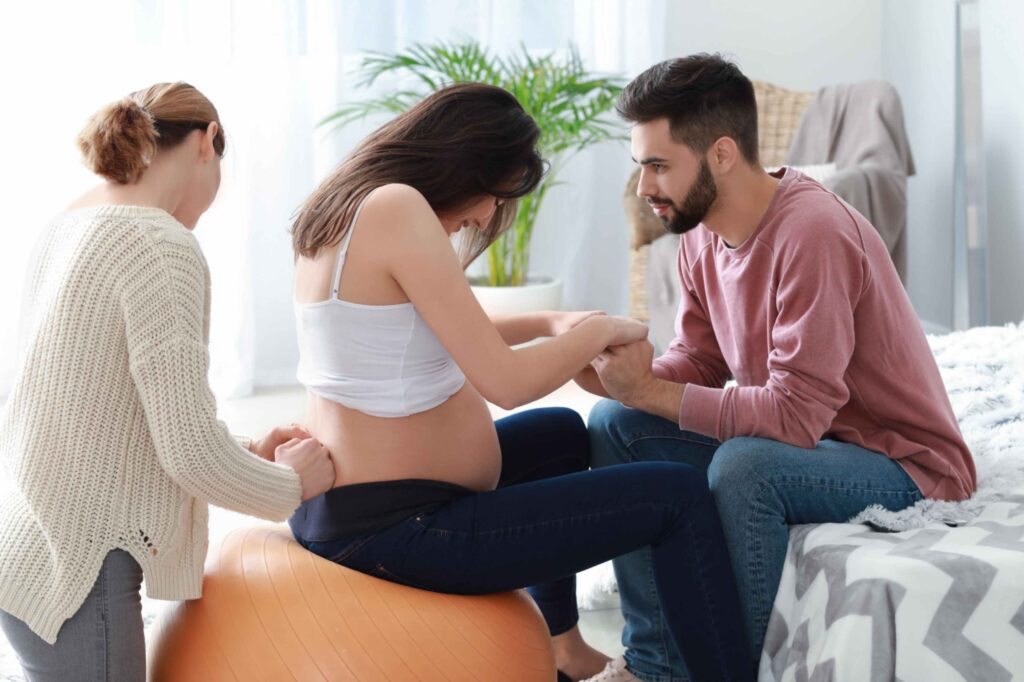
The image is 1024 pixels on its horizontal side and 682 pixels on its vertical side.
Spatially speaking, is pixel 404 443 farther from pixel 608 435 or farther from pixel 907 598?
pixel 907 598

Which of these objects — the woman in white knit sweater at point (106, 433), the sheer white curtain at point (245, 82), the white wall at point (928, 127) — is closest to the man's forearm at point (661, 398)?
the woman in white knit sweater at point (106, 433)

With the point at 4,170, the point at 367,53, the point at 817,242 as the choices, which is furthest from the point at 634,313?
the point at 817,242

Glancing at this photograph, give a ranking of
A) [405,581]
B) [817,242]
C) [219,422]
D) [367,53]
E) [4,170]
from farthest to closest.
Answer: [367,53]
[4,170]
[817,242]
[405,581]
[219,422]

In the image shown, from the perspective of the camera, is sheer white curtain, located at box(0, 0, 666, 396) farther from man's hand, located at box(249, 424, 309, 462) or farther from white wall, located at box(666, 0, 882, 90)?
man's hand, located at box(249, 424, 309, 462)

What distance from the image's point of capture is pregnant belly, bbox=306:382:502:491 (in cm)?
155

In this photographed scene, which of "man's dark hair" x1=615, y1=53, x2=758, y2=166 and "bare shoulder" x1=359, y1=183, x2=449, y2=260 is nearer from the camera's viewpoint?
"bare shoulder" x1=359, y1=183, x2=449, y2=260

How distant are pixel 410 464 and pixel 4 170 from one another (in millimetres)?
3057

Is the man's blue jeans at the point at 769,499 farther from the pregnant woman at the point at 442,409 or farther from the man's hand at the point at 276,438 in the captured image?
the man's hand at the point at 276,438

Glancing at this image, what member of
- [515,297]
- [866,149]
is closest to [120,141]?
[515,297]

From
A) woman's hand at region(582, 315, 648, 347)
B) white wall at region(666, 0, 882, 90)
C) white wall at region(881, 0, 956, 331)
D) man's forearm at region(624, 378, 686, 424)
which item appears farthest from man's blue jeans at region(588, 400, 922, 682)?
white wall at region(666, 0, 882, 90)

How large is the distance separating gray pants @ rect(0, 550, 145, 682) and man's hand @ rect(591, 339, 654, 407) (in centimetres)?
76

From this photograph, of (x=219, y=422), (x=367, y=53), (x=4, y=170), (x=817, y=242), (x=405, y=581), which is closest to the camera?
(x=219, y=422)

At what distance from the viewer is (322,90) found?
13.8ft

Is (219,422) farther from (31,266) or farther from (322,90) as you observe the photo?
(322,90)
